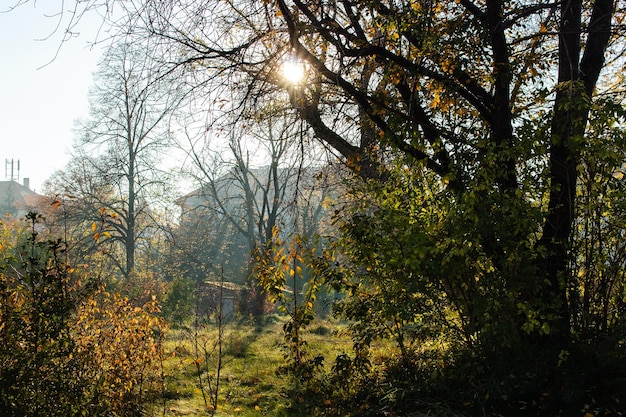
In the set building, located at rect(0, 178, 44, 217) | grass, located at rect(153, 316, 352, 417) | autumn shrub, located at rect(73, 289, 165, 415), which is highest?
building, located at rect(0, 178, 44, 217)

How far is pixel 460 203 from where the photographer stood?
4.96 m

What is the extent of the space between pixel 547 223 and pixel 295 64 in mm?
3097

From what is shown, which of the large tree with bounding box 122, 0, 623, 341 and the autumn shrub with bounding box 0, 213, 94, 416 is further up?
the large tree with bounding box 122, 0, 623, 341

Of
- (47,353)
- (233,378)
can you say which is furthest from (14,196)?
(47,353)

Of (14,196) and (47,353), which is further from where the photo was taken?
(14,196)

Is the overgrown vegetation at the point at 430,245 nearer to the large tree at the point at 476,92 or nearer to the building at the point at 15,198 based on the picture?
the large tree at the point at 476,92

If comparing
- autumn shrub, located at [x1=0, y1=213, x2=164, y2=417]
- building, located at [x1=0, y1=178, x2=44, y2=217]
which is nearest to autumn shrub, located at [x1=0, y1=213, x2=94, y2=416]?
autumn shrub, located at [x1=0, y1=213, x2=164, y2=417]

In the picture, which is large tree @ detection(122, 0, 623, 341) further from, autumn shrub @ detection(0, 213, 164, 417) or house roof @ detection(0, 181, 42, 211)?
house roof @ detection(0, 181, 42, 211)

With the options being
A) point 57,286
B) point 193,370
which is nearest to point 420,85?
point 57,286

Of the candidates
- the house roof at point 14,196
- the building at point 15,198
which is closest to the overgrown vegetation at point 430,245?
the building at point 15,198

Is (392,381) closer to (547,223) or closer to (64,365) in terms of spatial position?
(547,223)

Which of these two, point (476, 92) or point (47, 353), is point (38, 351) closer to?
point (47, 353)

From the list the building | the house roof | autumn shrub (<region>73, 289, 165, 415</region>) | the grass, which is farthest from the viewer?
the house roof

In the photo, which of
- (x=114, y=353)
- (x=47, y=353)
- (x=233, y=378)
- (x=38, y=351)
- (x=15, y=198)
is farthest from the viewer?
(x=15, y=198)
